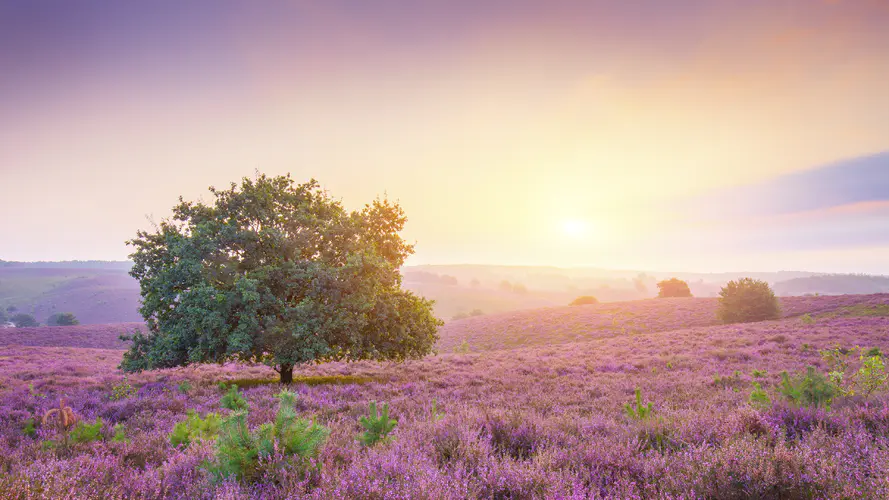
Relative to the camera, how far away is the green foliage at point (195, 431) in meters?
5.18

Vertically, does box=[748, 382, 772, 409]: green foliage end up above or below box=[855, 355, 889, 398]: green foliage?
below

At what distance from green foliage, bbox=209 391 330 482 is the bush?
4698 cm

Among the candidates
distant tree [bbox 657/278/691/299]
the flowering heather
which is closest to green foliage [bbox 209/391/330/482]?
the flowering heather

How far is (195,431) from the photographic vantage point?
17.8 feet

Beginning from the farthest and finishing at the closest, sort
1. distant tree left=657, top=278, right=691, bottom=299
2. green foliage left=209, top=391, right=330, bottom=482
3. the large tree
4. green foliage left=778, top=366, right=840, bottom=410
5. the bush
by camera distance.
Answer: distant tree left=657, top=278, right=691, bottom=299 < the bush < the large tree < green foliage left=778, top=366, right=840, bottom=410 < green foliage left=209, top=391, right=330, bottom=482

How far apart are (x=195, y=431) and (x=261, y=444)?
9.48ft

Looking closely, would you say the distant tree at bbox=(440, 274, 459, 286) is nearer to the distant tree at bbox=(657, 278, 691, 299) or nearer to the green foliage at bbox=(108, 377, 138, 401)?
the distant tree at bbox=(657, 278, 691, 299)

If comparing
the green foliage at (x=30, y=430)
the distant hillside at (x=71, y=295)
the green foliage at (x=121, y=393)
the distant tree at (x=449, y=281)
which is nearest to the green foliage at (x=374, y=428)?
the green foliage at (x=30, y=430)

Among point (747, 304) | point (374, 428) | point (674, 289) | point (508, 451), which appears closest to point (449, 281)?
point (674, 289)

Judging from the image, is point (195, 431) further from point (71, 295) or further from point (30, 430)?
point (71, 295)

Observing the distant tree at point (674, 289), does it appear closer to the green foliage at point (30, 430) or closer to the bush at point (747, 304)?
the bush at point (747, 304)

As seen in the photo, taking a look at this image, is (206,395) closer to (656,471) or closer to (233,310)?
(233,310)

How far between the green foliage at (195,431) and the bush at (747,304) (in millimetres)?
47064

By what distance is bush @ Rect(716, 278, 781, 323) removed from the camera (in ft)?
124
